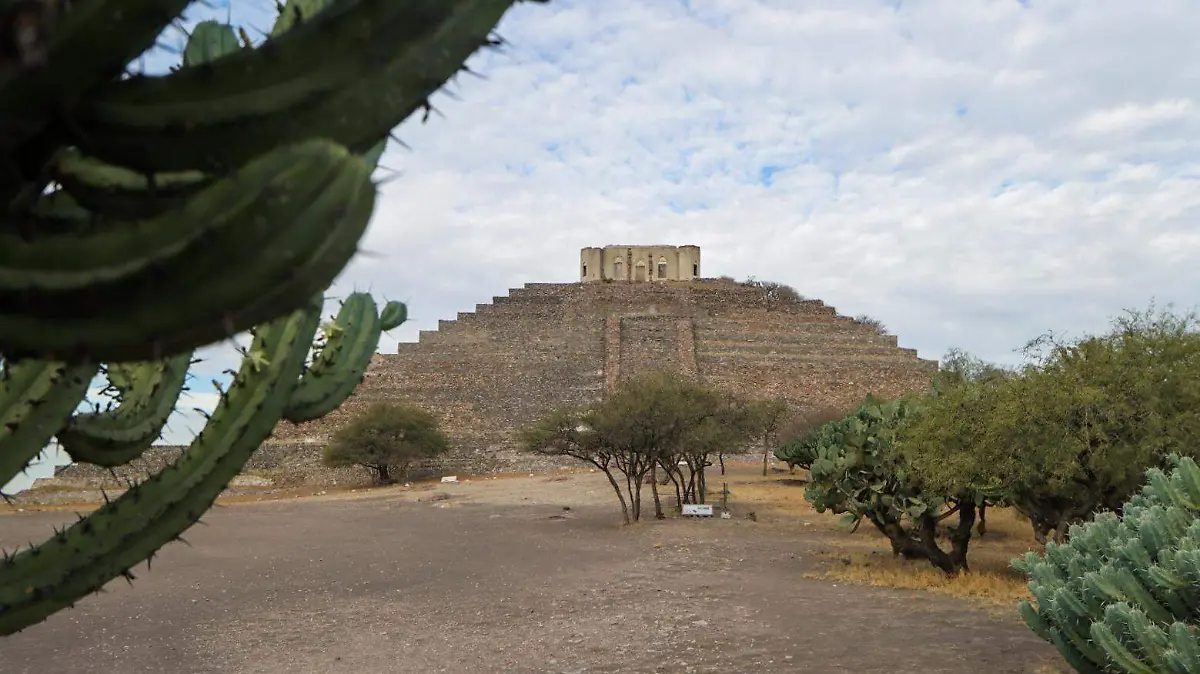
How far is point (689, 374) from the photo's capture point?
50.4 metres

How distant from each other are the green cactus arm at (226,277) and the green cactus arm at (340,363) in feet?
10.5

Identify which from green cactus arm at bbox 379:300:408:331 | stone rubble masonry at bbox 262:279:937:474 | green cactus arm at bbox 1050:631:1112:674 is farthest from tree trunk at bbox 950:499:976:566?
stone rubble masonry at bbox 262:279:937:474

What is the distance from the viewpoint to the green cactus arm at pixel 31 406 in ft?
9.68

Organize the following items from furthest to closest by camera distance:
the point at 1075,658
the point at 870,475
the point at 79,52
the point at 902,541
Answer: the point at 870,475 < the point at 902,541 < the point at 1075,658 < the point at 79,52

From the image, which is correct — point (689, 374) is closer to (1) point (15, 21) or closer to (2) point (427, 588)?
(2) point (427, 588)

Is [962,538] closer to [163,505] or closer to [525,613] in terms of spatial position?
[525,613]

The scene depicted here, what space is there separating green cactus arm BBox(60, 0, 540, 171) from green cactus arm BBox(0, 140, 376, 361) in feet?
0.41

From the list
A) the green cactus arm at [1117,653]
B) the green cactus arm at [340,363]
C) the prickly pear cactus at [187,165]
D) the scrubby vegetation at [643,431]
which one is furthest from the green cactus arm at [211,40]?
the scrubby vegetation at [643,431]

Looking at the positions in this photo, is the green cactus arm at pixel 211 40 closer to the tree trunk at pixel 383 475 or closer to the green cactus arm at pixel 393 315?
the green cactus arm at pixel 393 315

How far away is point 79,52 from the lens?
4.74 ft

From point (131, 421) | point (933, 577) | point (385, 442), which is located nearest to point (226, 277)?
point (131, 421)

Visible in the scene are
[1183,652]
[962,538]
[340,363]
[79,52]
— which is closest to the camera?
[79,52]

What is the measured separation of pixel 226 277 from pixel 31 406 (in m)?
2.16

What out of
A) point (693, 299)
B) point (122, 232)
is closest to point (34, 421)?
point (122, 232)
